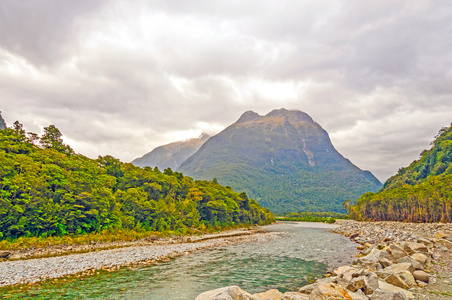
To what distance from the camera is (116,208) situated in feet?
133

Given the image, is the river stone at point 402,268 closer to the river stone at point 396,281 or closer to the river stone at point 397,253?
the river stone at point 396,281

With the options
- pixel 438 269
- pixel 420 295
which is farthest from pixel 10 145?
pixel 438 269

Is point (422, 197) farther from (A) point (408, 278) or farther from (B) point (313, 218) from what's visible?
(B) point (313, 218)

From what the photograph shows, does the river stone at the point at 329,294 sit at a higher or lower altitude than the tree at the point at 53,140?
lower

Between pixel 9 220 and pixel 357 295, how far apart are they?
117 feet

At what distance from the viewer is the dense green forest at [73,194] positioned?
97.2ft

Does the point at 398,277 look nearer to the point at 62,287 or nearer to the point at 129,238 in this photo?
the point at 62,287

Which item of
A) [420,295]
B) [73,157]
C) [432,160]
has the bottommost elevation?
[420,295]

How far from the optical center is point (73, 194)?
115ft

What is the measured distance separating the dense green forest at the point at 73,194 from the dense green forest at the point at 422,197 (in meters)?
60.8

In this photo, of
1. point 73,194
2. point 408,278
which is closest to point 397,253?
point 408,278

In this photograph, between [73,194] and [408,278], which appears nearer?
[408,278]

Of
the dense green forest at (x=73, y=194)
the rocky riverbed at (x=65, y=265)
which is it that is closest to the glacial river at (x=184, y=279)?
the rocky riverbed at (x=65, y=265)

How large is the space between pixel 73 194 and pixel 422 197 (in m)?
81.4
